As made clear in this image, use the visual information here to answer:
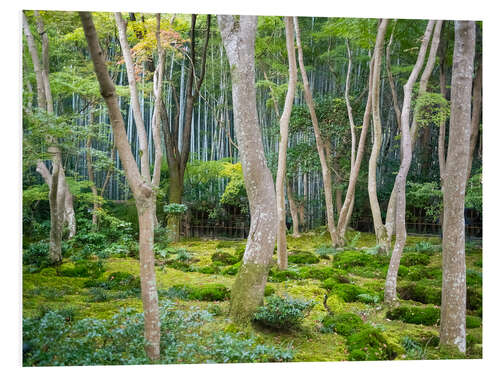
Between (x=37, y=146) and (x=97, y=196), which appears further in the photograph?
(x=97, y=196)

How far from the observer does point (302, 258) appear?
5.18 metres

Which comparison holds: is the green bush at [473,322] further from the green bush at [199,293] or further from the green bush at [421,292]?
the green bush at [199,293]

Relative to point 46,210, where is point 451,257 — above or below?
below

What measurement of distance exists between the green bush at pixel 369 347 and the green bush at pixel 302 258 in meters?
1.49

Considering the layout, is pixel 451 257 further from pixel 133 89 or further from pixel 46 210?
pixel 133 89

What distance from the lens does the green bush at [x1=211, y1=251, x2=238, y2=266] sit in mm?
4727

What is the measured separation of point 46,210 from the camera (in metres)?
3.74

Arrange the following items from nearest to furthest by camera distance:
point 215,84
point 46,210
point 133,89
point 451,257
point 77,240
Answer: point 451,257
point 46,210
point 77,240
point 133,89
point 215,84

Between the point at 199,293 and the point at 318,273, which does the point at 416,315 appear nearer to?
the point at 318,273

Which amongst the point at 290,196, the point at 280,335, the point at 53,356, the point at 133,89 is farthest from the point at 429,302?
the point at 133,89

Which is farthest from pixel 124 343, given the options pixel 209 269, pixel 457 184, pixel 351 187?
pixel 351 187

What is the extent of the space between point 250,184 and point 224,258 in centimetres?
140

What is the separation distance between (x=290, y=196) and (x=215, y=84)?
7.34 ft

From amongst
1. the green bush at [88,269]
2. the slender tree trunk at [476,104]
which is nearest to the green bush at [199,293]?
the green bush at [88,269]
